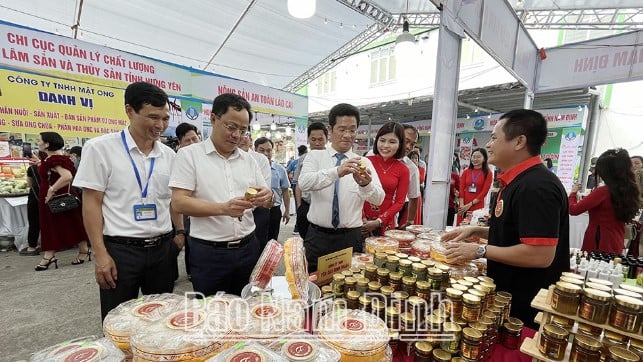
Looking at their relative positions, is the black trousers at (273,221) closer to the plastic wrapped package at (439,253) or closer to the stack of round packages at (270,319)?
the plastic wrapped package at (439,253)

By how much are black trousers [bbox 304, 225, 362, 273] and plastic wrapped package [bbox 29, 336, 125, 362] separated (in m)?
1.39

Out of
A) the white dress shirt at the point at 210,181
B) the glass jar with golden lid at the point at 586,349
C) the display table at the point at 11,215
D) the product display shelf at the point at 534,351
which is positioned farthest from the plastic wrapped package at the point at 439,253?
the display table at the point at 11,215

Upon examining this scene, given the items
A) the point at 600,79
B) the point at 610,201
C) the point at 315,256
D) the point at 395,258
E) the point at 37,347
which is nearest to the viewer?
the point at 395,258

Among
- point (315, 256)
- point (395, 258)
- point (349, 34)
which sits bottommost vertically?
point (315, 256)

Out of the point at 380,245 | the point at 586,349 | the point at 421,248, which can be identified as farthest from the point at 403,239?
the point at 586,349

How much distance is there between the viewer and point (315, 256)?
2.08 meters

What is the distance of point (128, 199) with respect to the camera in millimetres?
1622

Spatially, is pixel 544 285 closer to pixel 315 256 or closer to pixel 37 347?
pixel 315 256

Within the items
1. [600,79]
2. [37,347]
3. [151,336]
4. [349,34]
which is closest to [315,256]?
[151,336]

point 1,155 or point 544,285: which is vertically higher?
point 1,155

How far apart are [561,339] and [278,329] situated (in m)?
0.84

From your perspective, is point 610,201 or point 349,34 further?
point 349,34

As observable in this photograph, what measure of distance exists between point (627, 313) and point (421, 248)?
40.7 inches

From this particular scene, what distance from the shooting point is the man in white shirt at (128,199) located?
156cm
